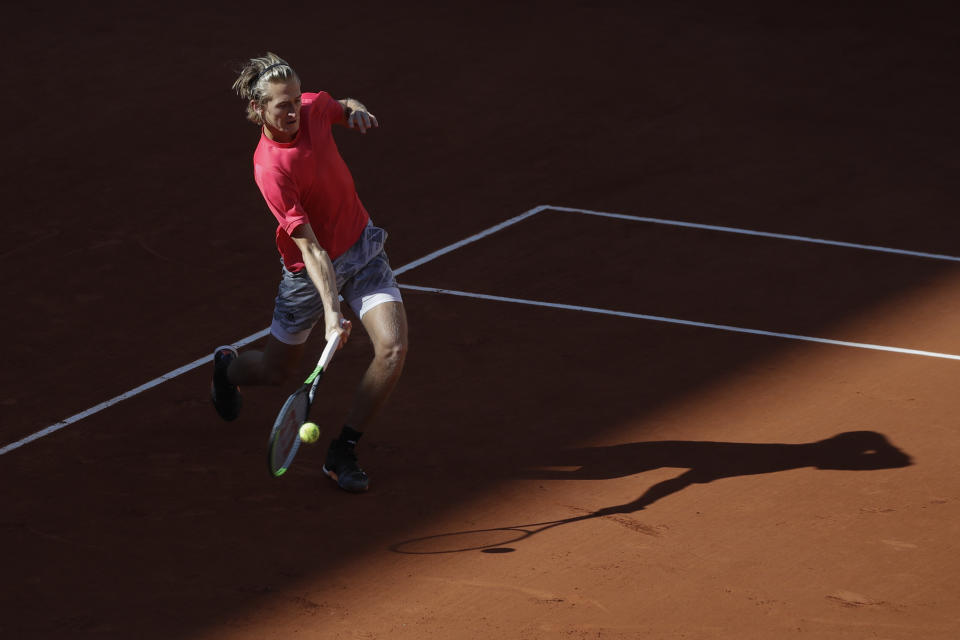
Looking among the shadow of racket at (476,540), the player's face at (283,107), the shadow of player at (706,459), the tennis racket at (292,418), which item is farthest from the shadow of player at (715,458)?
the player's face at (283,107)

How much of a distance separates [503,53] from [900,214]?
547 centimetres

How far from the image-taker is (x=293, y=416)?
259 inches

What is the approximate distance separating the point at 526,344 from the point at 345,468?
198 cm

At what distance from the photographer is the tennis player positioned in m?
6.75

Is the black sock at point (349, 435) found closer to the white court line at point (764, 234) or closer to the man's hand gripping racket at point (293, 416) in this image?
the man's hand gripping racket at point (293, 416)

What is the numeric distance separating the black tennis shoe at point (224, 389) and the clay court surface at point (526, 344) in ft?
0.44

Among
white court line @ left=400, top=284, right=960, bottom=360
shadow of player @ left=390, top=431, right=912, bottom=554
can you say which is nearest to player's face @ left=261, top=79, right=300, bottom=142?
shadow of player @ left=390, top=431, right=912, bottom=554

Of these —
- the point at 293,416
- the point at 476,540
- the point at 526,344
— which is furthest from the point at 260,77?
the point at 526,344

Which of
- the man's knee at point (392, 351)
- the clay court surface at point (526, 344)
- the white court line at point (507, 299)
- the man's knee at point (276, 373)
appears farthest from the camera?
the white court line at point (507, 299)

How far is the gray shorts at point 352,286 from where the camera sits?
23.4 ft

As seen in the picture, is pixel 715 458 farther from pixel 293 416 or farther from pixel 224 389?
pixel 224 389

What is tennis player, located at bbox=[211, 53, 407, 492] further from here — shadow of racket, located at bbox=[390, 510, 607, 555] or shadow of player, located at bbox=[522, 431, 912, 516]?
shadow of player, located at bbox=[522, 431, 912, 516]

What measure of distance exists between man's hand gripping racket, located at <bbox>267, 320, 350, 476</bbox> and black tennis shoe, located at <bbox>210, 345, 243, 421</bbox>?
1244 mm

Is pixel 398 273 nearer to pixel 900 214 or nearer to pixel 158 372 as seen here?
pixel 158 372
